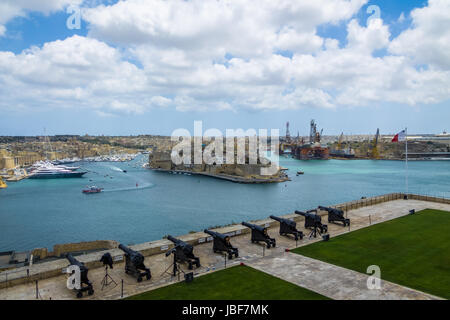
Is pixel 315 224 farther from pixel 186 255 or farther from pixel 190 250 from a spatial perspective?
pixel 186 255

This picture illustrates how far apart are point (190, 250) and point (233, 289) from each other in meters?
2.13

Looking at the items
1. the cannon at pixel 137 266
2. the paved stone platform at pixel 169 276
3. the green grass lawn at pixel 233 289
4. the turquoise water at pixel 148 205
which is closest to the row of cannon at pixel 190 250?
the cannon at pixel 137 266

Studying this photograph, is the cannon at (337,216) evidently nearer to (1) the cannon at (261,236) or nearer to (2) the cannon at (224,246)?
(1) the cannon at (261,236)

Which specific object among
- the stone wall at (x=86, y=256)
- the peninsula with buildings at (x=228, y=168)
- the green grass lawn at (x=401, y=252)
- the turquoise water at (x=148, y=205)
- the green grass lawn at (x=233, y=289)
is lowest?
the turquoise water at (x=148, y=205)

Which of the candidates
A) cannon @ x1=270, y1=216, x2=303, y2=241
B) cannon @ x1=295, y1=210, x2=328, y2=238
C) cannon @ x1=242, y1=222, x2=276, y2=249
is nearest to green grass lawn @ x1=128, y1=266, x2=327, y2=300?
cannon @ x1=242, y1=222, x2=276, y2=249

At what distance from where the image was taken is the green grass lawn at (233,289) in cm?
860

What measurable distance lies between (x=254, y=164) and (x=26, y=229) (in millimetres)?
50654

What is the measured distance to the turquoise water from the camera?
3027 cm

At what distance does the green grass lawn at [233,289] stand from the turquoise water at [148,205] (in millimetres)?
18685

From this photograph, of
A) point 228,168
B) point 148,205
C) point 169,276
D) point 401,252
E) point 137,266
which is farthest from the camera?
point 228,168

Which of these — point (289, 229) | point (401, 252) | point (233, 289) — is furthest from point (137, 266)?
point (401, 252)

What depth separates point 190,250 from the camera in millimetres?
10602

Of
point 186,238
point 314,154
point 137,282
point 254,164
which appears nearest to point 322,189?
point 254,164
